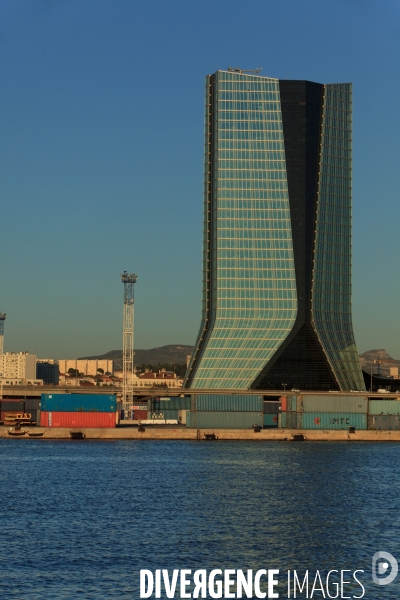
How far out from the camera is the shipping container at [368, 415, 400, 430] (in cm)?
18950

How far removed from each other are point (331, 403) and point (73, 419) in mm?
45121

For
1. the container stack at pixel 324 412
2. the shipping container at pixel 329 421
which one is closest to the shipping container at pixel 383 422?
the container stack at pixel 324 412

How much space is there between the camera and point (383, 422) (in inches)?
7475

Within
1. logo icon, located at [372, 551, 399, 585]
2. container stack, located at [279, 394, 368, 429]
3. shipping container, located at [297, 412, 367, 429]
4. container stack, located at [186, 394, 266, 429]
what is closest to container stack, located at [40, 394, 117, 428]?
container stack, located at [186, 394, 266, 429]

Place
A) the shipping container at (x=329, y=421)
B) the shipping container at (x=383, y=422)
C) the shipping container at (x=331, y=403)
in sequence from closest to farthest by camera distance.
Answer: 1. the shipping container at (x=329, y=421)
2. the shipping container at (x=331, y=403)
3. the shipping container at (x=383, y=422)

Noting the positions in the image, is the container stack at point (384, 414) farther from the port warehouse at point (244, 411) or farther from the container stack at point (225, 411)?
the container stack at point (225, 411)

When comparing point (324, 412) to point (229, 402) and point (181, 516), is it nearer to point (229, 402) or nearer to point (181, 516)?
point (229, 402)

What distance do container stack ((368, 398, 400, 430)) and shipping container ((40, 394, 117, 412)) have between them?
47120mm

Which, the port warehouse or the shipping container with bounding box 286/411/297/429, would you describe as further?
the shipping container with bounding box 286/411/297/429

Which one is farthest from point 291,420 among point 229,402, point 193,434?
point 193,434

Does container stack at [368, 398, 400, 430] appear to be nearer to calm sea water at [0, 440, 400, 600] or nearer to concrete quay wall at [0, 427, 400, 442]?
concrete quay wall at [0, 427, 400, 442]

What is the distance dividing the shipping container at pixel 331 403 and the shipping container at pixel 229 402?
706 cm

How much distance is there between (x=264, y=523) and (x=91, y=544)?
1566 cm

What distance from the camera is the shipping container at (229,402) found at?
18650 cm
